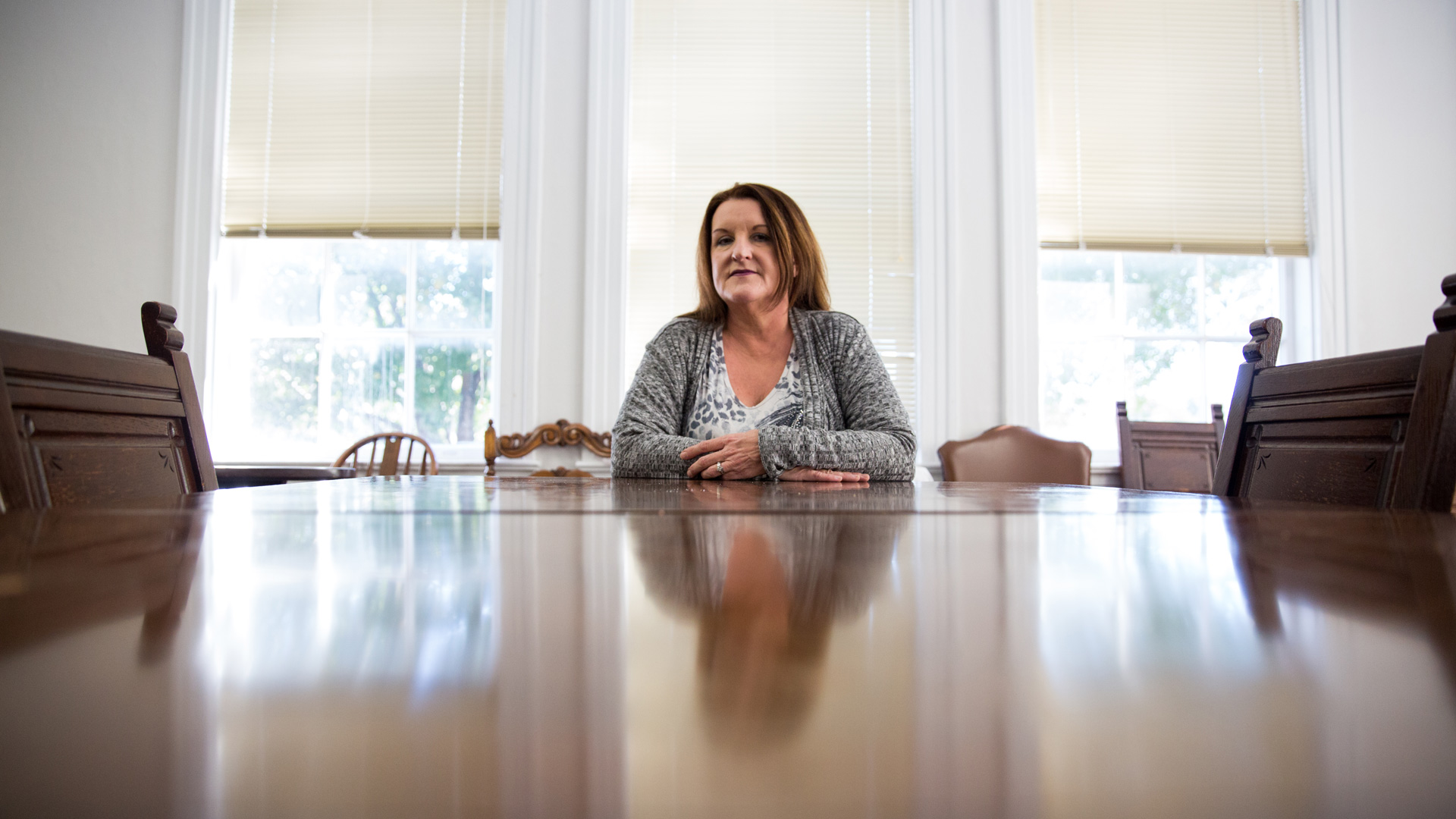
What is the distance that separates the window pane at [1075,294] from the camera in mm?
3033

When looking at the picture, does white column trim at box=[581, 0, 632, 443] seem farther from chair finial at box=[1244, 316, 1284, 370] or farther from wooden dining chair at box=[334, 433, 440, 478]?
chair finial at box=[1244, 316, 1284, 370]

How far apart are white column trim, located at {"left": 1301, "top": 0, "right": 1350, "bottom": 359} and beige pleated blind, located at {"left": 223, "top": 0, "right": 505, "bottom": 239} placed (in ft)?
10.7

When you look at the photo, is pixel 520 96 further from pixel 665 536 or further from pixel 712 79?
pixel 665 536

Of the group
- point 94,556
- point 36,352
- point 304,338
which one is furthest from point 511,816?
point 304,338

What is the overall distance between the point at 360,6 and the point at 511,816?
3.60 metres

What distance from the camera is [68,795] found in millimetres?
62

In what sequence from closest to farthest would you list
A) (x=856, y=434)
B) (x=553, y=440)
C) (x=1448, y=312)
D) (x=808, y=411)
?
1. (x=1448, y=312)
2. (x=856, y=434)
3. (x=808, y=411)
4. (x=553, y=440)

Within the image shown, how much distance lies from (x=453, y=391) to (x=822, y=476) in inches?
87.5

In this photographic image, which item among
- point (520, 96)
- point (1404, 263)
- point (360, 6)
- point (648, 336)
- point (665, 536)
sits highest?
point (360, 6)

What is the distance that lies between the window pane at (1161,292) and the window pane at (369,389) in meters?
3.00

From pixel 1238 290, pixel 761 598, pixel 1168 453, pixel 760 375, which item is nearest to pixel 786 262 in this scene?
pixel 760 375

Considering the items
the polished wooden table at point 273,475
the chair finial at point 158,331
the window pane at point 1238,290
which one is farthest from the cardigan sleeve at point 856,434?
the window pane at point 1238,290

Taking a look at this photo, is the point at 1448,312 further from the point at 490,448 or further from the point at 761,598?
→ the point at 490,448

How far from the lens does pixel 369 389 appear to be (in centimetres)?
301
